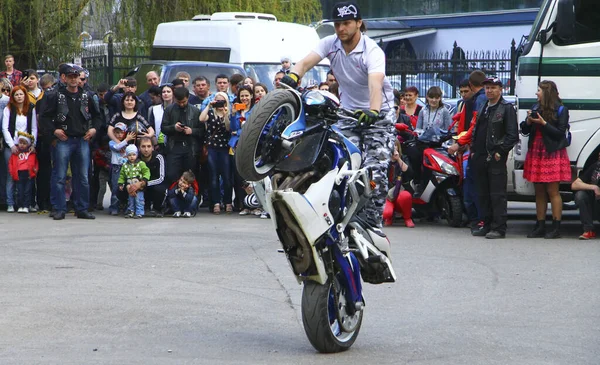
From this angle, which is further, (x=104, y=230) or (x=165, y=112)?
(x=165, y=112)

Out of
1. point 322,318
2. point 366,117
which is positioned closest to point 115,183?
Answer: point 366,117

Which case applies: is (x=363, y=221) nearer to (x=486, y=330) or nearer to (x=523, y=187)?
(x=486, y=330)

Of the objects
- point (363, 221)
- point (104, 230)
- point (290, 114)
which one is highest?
point (290, 114)

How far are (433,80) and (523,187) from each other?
1373 cm

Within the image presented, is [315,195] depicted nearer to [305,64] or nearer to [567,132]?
[305,64]

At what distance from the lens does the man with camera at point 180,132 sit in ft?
50.3

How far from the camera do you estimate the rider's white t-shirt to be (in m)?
7.70

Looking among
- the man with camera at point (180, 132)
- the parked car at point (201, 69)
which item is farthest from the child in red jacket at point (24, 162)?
the parked car at point (201, 69)

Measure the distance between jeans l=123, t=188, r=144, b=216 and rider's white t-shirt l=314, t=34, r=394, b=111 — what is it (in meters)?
7.52

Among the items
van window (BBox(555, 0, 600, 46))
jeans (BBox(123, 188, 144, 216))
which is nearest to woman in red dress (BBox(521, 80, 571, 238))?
van window (BBox(555, 0, 600, 46))

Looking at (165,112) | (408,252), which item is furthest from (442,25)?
(408,252)

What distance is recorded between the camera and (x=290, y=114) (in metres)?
6.79

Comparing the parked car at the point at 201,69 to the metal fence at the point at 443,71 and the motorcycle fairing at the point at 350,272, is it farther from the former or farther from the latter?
the motorcycle fairing at the point at 350,272

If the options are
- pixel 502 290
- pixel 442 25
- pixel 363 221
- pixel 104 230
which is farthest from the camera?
pixel 442 25
